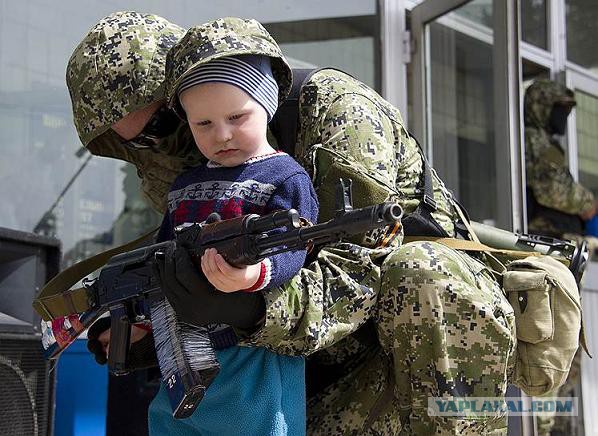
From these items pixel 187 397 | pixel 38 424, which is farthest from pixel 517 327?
pixel 38 424

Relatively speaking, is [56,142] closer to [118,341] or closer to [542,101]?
[118,341]

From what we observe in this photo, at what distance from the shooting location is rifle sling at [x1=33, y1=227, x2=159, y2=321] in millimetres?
1680

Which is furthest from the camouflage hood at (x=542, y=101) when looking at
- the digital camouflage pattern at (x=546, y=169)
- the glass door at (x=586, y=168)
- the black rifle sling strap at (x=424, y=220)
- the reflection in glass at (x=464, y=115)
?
the black rifle sling strap at (x=424, y=220)

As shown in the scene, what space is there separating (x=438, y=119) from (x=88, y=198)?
1.48 m

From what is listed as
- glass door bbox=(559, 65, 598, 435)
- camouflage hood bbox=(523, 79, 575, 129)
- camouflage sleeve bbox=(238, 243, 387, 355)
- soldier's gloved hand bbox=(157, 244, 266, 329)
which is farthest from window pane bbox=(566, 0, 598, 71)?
soldier's gloved hand bbox=(157, 244, 266, 329)

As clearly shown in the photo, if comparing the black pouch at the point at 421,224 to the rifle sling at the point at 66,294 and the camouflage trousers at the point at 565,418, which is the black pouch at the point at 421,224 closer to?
the rifle sling at the point at 66,294

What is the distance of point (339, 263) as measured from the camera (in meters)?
1.53

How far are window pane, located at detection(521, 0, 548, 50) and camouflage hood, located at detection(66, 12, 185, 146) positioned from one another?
3.23m

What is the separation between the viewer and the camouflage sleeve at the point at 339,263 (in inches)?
55.3

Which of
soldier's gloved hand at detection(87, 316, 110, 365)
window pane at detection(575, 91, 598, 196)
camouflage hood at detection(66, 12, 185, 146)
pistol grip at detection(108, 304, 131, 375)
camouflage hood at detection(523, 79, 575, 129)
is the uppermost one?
camouflage hood at detection(66, 12, 185, 146)

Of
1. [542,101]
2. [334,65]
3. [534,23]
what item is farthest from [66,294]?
[534,23]

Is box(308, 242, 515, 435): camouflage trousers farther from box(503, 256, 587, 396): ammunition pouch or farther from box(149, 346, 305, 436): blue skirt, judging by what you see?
box(149, 346, 305, 436): blue skirt

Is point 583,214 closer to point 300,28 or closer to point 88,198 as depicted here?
point 300,28

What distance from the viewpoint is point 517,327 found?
1666 mm
